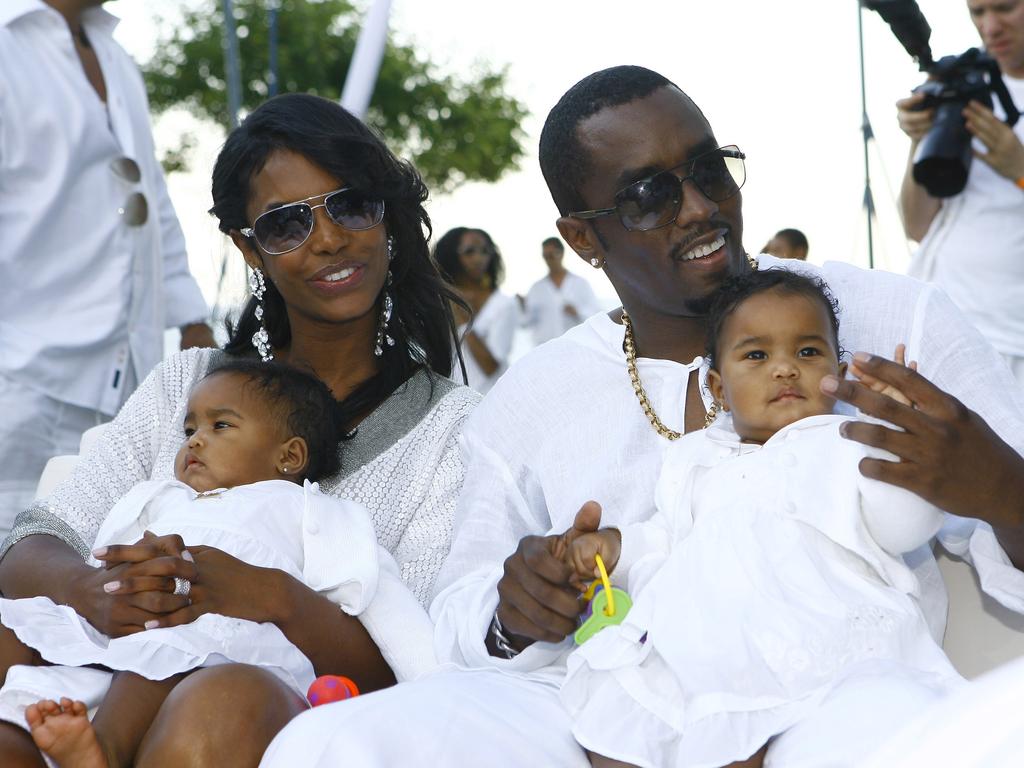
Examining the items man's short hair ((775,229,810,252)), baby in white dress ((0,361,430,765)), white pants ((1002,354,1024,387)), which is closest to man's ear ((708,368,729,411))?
baby in white dress ((0,361,430,765))

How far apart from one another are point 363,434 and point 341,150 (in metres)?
0.73

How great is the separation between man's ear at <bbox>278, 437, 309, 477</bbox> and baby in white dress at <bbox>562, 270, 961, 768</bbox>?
37.1 inches

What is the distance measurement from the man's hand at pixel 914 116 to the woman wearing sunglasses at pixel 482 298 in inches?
238

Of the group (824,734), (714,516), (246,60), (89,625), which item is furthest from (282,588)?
(246,60)

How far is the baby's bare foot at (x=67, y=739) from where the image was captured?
8.20 ft

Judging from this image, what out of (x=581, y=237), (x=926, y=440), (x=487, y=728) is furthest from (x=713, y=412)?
(x=487, y=728)

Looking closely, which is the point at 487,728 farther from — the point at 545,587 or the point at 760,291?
the point at 760,291

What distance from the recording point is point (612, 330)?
336 centimetres

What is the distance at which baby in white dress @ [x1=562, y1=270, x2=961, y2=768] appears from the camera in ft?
7.82

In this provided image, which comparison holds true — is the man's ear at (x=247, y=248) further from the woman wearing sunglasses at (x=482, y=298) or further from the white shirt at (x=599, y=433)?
the woman wearing sunglasses at (x=482, y=298)

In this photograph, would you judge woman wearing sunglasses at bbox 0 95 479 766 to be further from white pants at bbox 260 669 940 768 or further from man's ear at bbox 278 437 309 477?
white pants at bbox 260 669 940 768

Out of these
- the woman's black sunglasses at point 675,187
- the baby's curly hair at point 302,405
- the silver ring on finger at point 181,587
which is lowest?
the silver ring on finger at point 181,587

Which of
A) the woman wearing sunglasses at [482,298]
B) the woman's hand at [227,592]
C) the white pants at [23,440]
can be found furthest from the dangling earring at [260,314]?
the woman wearing sunglasses at [482,298]

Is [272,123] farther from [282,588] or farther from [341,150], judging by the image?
[282,588]
